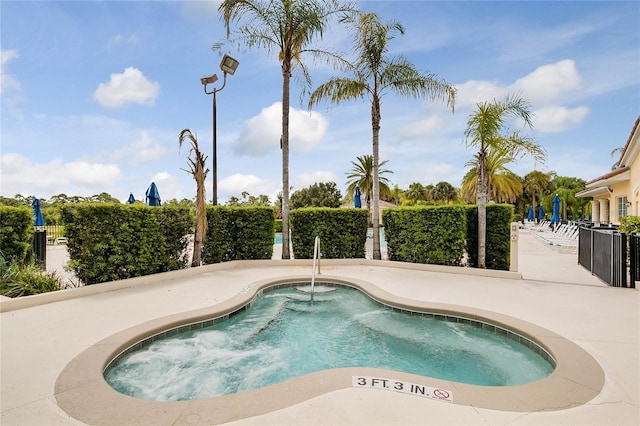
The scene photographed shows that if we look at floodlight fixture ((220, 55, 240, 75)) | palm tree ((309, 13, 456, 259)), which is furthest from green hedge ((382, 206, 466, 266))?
floodlight fixture ((220, 55, 240, 75))

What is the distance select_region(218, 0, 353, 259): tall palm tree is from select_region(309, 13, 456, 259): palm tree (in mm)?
951

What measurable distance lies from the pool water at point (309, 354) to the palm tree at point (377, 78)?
564cm

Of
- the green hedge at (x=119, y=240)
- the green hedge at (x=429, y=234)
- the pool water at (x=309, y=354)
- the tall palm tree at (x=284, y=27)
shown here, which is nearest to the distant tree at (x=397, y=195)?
the green hedge at (x=429, y=234)

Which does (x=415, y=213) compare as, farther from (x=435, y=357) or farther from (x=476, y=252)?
(x=435, y=357)

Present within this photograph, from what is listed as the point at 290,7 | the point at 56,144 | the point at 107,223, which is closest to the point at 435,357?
the point at 107,223

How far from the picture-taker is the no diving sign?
273cm

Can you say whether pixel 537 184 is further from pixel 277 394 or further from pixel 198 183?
pixel 277 394

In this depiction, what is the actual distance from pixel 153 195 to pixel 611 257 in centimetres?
1205

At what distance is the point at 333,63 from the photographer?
35.7ft

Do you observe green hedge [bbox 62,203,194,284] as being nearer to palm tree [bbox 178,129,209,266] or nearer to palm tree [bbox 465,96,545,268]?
palm tree [bbox 178,129,209,266]

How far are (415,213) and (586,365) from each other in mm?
6412

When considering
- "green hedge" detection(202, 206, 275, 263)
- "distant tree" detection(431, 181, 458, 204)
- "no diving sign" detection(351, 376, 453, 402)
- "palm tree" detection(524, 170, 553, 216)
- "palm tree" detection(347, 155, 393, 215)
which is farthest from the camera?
"distant tree" detection(431, 181, 458, 204)

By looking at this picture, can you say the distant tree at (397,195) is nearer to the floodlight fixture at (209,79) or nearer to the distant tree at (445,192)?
the distant tree at (445,192)

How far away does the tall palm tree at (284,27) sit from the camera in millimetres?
9805
